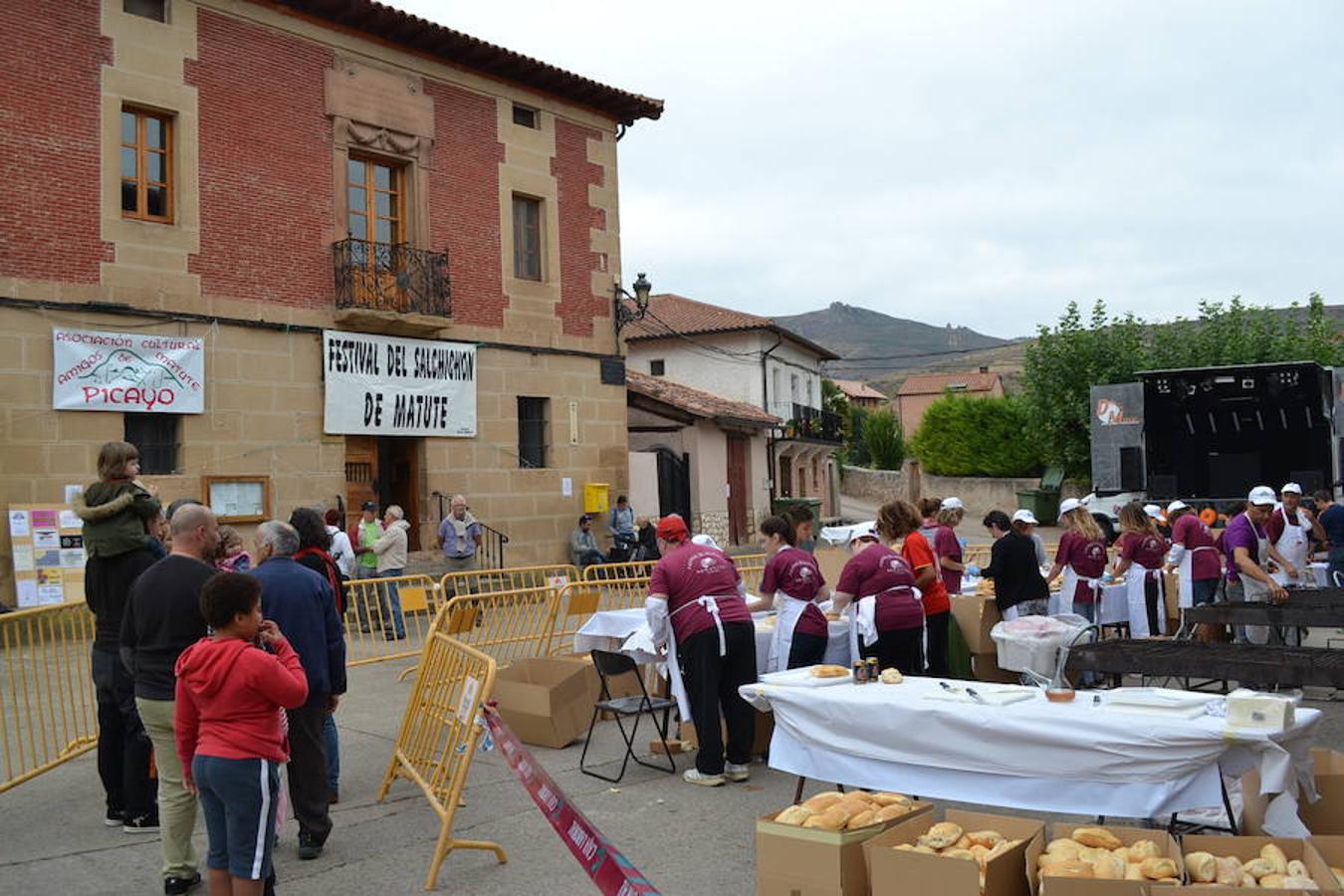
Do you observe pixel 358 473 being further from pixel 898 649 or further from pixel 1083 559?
pixel 898 649

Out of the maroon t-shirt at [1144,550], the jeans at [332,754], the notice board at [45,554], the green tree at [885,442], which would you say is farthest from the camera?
the green tree at [885,442]

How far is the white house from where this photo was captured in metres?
39.0

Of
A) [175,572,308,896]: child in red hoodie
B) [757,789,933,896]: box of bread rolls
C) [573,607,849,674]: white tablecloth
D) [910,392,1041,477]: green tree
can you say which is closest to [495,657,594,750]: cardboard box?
[573,607,849,674]: white tablecloth

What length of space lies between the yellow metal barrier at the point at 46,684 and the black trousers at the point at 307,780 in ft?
7.55

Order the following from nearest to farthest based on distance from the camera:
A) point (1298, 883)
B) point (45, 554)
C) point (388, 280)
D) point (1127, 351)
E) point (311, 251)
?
point (1298, 883)
point (45, 554)
point (311, 251)
point (388, 280)
point (1127, 351)

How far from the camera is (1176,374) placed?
20484 millimetres

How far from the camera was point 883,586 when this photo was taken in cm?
751

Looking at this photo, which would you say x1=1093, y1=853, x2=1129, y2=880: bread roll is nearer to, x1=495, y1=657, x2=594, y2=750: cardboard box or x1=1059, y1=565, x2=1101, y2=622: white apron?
x1=495, y1=657, x2=594, y2=750: cardboard box

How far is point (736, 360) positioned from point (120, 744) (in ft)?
111

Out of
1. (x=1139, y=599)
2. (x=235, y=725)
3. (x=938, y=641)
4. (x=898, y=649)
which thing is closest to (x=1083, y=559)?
(x=1139, y=599)

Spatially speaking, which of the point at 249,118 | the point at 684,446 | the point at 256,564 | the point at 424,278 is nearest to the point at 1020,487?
the point at 684,446

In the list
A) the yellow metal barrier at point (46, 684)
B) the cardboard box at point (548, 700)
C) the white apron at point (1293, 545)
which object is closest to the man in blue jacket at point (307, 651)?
the yellow metal barrier at point (46, 684)

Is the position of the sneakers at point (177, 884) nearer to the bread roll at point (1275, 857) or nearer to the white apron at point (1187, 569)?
the bread roll at point (1275, 857)

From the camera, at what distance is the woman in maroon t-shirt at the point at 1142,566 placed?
10922 millimetres
